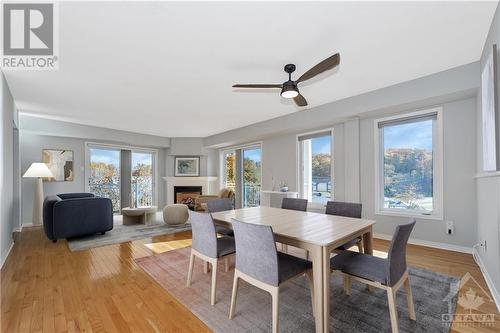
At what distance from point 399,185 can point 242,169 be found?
425 centimetres

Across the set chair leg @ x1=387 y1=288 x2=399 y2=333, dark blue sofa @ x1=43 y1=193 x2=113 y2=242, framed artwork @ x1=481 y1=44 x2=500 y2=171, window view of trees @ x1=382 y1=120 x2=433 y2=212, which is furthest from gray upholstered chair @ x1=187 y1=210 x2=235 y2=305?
window view of trees @ x1=382 y1=120 x2=433 y2=212

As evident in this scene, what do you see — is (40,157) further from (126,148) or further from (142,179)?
(142,179)

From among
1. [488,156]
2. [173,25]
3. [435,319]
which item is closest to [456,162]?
[488,156]

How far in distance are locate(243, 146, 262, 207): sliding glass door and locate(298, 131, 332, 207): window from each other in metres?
1.55

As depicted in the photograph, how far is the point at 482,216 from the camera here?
2.60m

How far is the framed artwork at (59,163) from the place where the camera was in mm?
5293

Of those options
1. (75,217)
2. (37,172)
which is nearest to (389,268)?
(75,217)

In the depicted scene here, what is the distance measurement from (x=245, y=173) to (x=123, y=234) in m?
3.64

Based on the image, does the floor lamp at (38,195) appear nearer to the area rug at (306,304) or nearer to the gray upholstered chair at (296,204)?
the area rug at (306,304)

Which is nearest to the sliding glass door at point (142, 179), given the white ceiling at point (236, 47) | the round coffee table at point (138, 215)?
the round coffee table at point (138, 215)

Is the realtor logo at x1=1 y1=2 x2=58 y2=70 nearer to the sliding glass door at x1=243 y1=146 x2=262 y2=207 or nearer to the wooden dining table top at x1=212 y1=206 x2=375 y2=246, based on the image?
the wooden dining table top at x1=212 y1=206 x2=375 y2=246

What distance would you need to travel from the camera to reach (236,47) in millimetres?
2223

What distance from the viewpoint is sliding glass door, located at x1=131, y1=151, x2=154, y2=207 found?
6.92 metres

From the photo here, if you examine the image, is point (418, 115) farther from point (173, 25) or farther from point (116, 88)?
point (116, 88)
